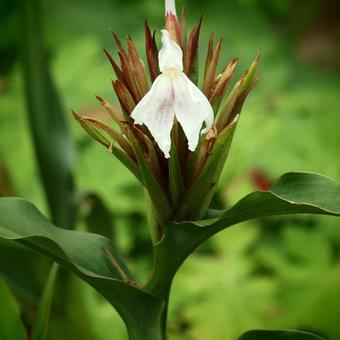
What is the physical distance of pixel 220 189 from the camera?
4.66ft

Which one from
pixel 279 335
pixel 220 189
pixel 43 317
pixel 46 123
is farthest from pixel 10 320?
pixel 220 189

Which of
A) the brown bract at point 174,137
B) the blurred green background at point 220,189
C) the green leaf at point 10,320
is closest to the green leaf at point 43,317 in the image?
the green leaf at point 10,320

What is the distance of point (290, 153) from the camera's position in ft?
4.86

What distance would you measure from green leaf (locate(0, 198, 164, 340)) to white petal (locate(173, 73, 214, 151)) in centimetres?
13

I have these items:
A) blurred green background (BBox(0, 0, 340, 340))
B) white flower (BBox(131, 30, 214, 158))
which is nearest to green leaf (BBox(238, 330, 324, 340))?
white flower (BBox(131, 30, 214, 158))

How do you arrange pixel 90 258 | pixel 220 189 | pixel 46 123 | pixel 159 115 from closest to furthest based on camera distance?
pixel 159 115, pixel 90 258, pixel 46 123, pixel 220 189

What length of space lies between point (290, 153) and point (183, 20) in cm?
94

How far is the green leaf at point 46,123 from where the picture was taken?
99 centimetres

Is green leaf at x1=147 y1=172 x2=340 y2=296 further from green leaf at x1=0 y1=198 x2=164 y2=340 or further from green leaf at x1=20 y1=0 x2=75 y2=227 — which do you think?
green leaf at x1=20 y1=0 x2=75 y2=227

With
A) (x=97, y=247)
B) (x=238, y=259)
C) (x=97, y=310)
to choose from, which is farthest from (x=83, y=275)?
(x=238, y=259)

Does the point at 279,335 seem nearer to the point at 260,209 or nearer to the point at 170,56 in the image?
the point at 260,209

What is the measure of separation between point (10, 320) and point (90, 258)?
13 centimetres

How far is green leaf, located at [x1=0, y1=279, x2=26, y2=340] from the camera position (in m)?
0.67

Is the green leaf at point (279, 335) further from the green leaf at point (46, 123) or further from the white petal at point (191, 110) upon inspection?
the green leaf at point (46, 123)
